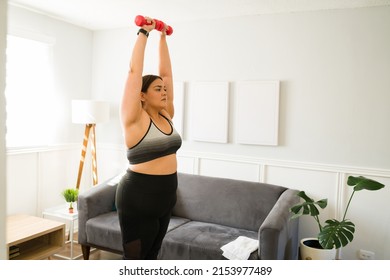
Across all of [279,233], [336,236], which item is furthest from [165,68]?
[336,236]

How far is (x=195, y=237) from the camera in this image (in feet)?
7.00

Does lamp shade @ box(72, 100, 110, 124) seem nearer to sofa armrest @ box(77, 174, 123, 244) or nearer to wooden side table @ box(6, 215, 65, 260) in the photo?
sofa armrest @ box(77, 174, 123, 244)

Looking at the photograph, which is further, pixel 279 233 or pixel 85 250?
pixel 85 250

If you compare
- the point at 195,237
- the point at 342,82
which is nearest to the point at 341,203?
the point at 342,82

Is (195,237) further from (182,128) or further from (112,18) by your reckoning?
(112,18)

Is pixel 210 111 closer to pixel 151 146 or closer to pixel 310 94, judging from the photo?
pixel 310 94

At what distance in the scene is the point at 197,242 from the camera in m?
2.08

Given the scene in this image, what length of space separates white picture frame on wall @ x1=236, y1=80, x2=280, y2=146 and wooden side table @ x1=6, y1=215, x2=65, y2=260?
4.78 ft

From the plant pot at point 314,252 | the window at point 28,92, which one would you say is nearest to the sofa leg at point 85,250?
the window at point 28,92

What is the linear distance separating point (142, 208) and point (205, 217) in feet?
4.97

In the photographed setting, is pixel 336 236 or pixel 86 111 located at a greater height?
pixel 86 111

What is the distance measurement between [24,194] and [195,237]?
4.72ft

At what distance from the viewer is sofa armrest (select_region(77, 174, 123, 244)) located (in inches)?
95.7

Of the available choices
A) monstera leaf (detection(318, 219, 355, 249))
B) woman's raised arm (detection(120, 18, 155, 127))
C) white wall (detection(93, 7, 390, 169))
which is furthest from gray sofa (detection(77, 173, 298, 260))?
woman's raised arm (detection(120, 18, 155, 127))
